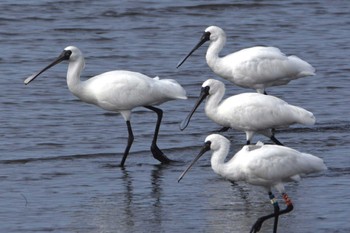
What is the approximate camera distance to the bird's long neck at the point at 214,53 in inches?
590

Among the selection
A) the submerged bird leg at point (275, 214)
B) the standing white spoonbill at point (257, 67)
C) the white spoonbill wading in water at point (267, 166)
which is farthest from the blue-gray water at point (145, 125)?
the standing white spoonbill at point (257, 67)

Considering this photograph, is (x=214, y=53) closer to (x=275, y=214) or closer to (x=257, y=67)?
(x=257, y=67)

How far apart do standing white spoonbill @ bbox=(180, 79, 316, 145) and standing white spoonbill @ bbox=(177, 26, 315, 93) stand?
2.11 metres

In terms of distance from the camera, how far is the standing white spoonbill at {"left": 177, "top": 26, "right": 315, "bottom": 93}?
14703mm

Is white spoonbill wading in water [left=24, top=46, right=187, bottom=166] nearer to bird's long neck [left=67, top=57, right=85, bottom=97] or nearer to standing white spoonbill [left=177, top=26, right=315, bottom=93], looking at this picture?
bird's long neck [left=67, top=57, right=85, bottom=97]

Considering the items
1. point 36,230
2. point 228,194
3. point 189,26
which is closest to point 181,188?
point 228,194

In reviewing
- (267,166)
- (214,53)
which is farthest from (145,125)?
(267,166)

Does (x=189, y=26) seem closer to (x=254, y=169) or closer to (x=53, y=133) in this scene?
(x=53, y=133)

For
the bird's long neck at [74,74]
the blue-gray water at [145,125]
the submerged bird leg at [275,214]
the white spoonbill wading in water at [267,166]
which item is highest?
the white spoonbill wading in water at [267,166]

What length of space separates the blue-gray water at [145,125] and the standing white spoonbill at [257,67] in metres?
0.64

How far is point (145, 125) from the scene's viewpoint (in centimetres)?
1500

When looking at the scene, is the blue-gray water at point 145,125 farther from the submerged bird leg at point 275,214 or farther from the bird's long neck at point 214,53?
the bird's long neck at point 214,53

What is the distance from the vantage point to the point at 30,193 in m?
11.3

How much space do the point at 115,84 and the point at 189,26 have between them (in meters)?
10.0
